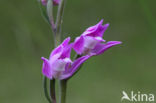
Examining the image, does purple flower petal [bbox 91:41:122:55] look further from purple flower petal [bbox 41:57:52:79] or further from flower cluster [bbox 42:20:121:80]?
purple flower petal [bbox 41:57:52:79]

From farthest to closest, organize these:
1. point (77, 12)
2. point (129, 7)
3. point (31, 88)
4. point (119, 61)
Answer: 1. point (129, 7)
2. point (77, 12)
3. point (119, 61)
4. point (31, 88)

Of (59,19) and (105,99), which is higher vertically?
Answer: (59,19)

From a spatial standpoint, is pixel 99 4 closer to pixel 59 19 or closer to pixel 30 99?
pixel 30 99

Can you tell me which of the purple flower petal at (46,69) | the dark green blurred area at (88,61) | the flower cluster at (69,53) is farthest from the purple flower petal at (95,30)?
the dark green blurred area at (88,61)

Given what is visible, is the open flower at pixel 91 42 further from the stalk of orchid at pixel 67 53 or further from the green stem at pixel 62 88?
the green stem at pixel 62 88

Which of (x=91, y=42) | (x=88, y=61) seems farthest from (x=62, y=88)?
(x=88, y=61)

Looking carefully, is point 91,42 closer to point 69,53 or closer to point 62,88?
point 69,53

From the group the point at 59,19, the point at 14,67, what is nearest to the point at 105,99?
the point at 14,67
